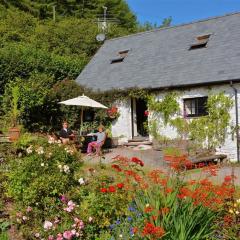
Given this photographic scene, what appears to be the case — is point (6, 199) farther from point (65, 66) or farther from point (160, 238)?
point (65, 66)

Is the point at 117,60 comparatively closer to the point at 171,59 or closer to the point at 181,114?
the point at 171,59

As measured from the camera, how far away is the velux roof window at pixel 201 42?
20203mm

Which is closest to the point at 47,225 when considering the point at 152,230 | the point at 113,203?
the point at 113,203

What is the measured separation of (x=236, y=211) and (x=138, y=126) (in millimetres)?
15207

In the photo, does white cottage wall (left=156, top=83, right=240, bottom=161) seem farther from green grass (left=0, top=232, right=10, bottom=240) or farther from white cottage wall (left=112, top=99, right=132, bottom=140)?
Answer: green grass (left=0, top=232, right=10, bottom=240)

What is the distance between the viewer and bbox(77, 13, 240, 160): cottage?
1759cm

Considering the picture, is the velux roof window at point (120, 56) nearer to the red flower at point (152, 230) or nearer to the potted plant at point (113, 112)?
the potted plant at point (113, 112)

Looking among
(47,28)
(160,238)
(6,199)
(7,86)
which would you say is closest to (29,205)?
(6,199)

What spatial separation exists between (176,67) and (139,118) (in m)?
3.22

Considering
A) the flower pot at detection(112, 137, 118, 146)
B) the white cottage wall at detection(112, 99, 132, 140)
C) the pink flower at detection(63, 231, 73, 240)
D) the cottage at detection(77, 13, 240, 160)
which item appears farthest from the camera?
the white cottage wall at detection(112, 99, 132, 140)

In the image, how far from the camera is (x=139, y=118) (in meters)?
21.5

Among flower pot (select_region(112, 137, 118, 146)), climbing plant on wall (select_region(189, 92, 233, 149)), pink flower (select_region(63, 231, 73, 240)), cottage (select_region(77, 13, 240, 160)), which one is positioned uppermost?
cottage (select_region(77, 13, 240, 160))

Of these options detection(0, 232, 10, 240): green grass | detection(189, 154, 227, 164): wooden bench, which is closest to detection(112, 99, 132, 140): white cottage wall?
detection(189, 154, 227, 164): wooden bench

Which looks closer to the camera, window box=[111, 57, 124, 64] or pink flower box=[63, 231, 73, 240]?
pink flower box=[63, 231, 73, 240]
